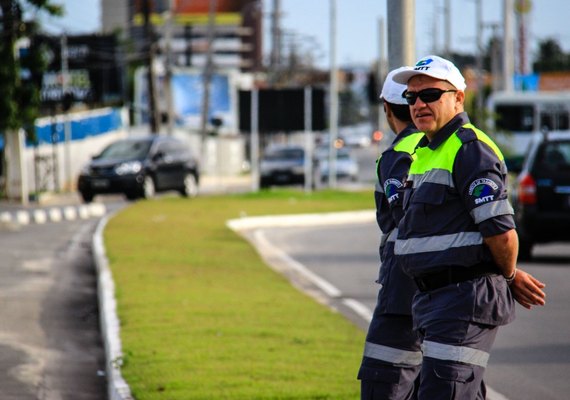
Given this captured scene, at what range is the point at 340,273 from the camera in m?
18.5

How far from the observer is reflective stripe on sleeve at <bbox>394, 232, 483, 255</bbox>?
556cm

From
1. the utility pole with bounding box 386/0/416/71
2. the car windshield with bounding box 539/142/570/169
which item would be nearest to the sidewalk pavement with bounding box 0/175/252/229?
the car windshield with bounding box 539/142/570/169

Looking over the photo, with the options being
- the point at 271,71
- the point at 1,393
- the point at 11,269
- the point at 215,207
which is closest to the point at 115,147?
the point at 215,207

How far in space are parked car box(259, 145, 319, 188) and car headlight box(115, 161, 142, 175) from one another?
11.1 meters

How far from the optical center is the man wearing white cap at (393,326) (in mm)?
6430

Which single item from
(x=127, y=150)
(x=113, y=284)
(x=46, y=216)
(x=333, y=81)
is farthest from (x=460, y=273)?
(x=333, y=81)

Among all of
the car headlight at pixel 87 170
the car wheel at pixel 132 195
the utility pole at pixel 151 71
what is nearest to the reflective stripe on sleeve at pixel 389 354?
the car headlight at pixel 87 170

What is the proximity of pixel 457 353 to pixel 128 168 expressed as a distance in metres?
31.8

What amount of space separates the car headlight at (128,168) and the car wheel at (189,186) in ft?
8.67

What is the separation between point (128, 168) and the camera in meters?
36.9

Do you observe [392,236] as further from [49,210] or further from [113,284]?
[49,210]

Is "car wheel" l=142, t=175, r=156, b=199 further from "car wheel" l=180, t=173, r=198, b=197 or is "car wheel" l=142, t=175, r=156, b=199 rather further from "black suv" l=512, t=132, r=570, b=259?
"black suv" l=512, t=132, r=570, b=259

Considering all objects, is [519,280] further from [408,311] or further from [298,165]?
[298,165]

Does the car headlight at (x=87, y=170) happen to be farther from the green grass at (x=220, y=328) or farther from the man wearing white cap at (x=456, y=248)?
the man wearing white cap at (x=456, y=248)
